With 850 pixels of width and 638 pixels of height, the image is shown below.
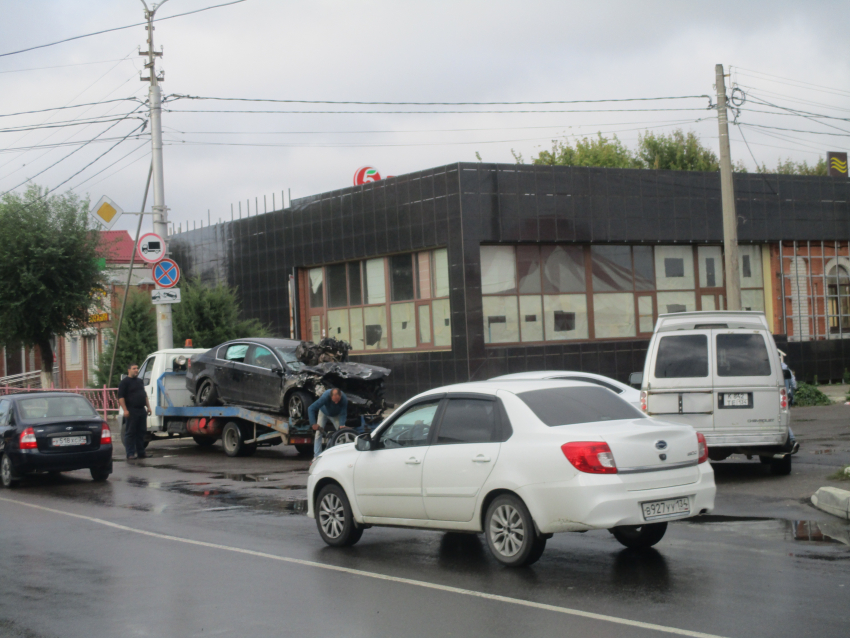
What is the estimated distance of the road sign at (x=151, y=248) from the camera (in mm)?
22172

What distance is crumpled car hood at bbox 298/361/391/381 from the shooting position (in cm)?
1684

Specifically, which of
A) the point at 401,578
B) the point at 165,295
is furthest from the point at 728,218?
the point at 401,578

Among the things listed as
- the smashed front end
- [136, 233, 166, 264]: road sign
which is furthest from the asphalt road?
[136, 233, 166, 264]: road sign

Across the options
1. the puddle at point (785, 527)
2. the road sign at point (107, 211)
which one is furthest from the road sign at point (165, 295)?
the puddle at point (785, 527)

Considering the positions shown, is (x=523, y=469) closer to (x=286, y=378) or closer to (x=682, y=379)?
(x=682, y=379)

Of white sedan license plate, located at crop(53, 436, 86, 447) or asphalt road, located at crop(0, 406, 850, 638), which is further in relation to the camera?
white sedan license plate, located at crop(53, 436, 86, 447)

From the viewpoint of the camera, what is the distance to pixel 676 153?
5538 centimetres

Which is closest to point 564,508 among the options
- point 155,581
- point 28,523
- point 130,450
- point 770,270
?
point 155,581

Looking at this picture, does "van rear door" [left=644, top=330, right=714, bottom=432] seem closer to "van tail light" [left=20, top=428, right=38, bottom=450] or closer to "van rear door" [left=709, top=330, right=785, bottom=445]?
"van rear door" [left=709, top=330, right=785, bottom=445]

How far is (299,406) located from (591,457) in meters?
10.6

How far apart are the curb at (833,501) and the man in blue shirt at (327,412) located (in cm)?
781

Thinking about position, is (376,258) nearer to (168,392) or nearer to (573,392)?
(168,392)

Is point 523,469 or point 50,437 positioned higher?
point 523,469

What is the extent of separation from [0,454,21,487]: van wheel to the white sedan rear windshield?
10.6m
